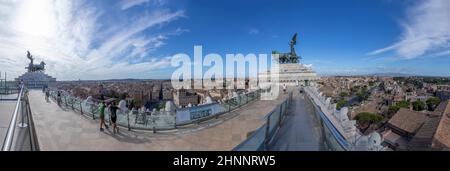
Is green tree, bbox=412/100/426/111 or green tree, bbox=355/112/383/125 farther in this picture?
green tree, bbox=412/100/426/111

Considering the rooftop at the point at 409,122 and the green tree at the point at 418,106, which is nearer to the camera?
the rooftop at the point at 409,122

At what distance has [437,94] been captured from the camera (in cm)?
2891

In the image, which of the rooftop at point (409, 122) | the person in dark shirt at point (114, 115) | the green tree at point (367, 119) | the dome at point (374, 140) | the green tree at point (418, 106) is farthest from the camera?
the green tree at point (418, 106)

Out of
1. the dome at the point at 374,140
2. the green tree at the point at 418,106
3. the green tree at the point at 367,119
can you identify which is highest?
the dome at the point at 374,140

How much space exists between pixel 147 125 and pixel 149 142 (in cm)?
74

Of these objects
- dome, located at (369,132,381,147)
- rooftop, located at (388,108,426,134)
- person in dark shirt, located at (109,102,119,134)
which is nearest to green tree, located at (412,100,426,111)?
rooftop, located at (388,108,426,134)

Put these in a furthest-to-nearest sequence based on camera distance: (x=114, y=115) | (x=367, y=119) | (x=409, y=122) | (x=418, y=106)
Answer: (x=418, y=106) → (x=367, y=119) → (x=409, y=122) → (x=114, y=115)

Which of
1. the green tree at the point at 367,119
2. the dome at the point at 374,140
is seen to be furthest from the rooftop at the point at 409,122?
the dome at the point at 374,140

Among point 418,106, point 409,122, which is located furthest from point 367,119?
point 418,106

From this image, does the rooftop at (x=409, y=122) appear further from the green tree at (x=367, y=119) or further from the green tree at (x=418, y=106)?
the green tree at (x=418, y=106)

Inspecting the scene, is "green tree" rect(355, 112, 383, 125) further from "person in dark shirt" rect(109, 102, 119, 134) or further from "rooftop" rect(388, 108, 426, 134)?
"person in dark shirt" rect(109, 102, 119, 134)

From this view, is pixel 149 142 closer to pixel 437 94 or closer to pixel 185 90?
pixel 185 90

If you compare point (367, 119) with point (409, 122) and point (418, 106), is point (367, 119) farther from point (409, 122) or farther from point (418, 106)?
point (418, 106)
